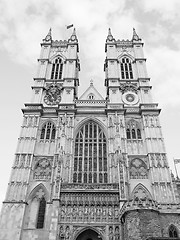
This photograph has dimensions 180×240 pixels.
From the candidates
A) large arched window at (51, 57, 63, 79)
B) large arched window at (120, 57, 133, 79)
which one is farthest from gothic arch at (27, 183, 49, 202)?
large arched window at (120, 57, 133, 79)

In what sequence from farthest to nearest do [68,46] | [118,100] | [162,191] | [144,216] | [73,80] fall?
1. [68,46]
2. [73,80]
3. [118,100]
4. [162,191]
5. [144,216]

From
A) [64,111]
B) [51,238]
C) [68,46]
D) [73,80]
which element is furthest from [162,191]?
[68,46]

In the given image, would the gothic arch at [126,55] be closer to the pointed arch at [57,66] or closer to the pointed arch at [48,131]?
the pointed arch at [57,66]

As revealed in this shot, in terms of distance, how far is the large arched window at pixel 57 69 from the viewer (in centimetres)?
3070

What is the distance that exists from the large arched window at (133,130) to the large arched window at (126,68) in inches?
284

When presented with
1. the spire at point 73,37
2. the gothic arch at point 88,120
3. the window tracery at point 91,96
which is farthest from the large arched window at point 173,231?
the spire at point 73,37

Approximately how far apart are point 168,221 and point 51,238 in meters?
8.64

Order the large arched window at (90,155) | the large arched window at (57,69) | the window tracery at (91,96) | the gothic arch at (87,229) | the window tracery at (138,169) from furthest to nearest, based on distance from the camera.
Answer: the large arched window at (57,69) < the window tracery at (91,96) < the large arched window at (90,155) < the window tracery at (138,169) < the gothic arch at (87,229)

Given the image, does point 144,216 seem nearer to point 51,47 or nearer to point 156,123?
point 156,123

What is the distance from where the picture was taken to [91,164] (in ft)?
76.7

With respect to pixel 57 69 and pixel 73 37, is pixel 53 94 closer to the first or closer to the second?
→ pixel 57 69

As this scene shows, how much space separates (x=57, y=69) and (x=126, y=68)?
9097 millimetres

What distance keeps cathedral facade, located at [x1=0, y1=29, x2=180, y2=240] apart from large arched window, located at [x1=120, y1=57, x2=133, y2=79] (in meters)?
0.13

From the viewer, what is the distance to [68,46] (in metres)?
33.6
